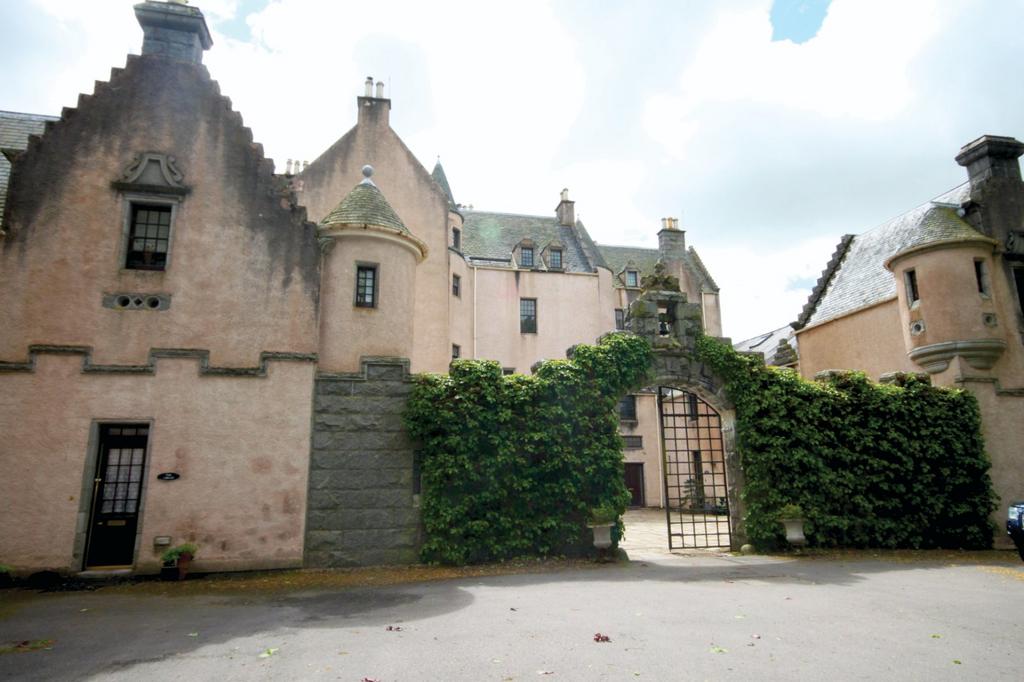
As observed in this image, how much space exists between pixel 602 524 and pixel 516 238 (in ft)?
82.4

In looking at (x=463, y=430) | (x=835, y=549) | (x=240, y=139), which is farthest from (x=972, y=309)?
(x=240, y=139)

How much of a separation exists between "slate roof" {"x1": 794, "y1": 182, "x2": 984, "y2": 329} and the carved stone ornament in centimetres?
2018

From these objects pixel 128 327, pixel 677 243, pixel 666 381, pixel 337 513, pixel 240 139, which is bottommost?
pixel 337 513

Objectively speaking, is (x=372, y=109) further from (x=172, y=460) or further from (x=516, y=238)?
Result: (x=172, y=460)

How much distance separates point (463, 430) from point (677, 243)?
102 ft

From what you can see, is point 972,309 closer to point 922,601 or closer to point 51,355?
point 922,601

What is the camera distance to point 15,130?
15.9 m

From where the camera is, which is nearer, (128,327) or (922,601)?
(922,601)

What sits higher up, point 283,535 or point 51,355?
point 51,355

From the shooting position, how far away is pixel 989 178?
59.3 feet

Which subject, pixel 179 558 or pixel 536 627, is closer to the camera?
pixel 536 627

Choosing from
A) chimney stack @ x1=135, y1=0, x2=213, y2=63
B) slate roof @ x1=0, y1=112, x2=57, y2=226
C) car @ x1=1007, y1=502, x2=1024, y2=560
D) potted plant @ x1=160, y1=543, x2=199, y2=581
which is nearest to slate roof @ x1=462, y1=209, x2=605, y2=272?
chimney stack @ x1=135, y1=0, x2=213, y2=63

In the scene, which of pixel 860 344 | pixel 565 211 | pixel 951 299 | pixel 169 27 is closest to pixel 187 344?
pixel 169 27

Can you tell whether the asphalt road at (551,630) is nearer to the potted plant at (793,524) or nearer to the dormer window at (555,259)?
the potted plant at (793,524)
